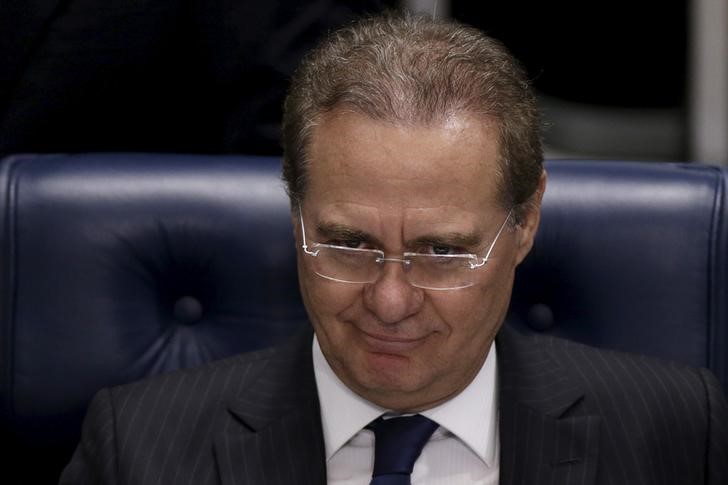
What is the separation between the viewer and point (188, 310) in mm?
1695

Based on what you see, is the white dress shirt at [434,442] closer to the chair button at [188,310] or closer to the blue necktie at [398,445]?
the blue necktie at [398,445]

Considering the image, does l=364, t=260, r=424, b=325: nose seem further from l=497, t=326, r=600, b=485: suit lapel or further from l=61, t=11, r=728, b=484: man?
l=497, t=326, r=600, b=485: suit lapel

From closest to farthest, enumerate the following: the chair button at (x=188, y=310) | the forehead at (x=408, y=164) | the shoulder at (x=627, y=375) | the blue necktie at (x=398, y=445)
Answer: the forehead at (x=408, y=164)
the blue necktie at (x=398, y=445)
the shoulder at (x=627, y=375)
the chair button at (x=188, y=310)

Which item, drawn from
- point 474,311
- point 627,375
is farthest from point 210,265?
point 627,375

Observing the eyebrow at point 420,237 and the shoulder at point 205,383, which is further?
the shoulder at point 205,383

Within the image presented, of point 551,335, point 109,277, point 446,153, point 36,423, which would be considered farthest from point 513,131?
point 36,423

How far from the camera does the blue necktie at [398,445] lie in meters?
1.43

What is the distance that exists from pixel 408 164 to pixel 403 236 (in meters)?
0.08

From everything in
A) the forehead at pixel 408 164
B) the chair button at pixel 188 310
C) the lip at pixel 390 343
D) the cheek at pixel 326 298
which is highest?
the forehead at pixel 408 164

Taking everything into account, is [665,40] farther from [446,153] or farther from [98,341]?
[98,341]

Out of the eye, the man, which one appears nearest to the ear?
the man

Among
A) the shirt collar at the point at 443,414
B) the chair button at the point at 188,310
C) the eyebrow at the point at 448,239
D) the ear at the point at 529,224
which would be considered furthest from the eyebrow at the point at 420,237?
the chair button at the point at 188,310

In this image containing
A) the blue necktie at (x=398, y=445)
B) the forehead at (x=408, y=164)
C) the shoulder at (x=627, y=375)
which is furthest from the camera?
the shoulder at (x=627, y=375)

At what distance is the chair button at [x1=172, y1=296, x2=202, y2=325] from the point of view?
5.56 feet
